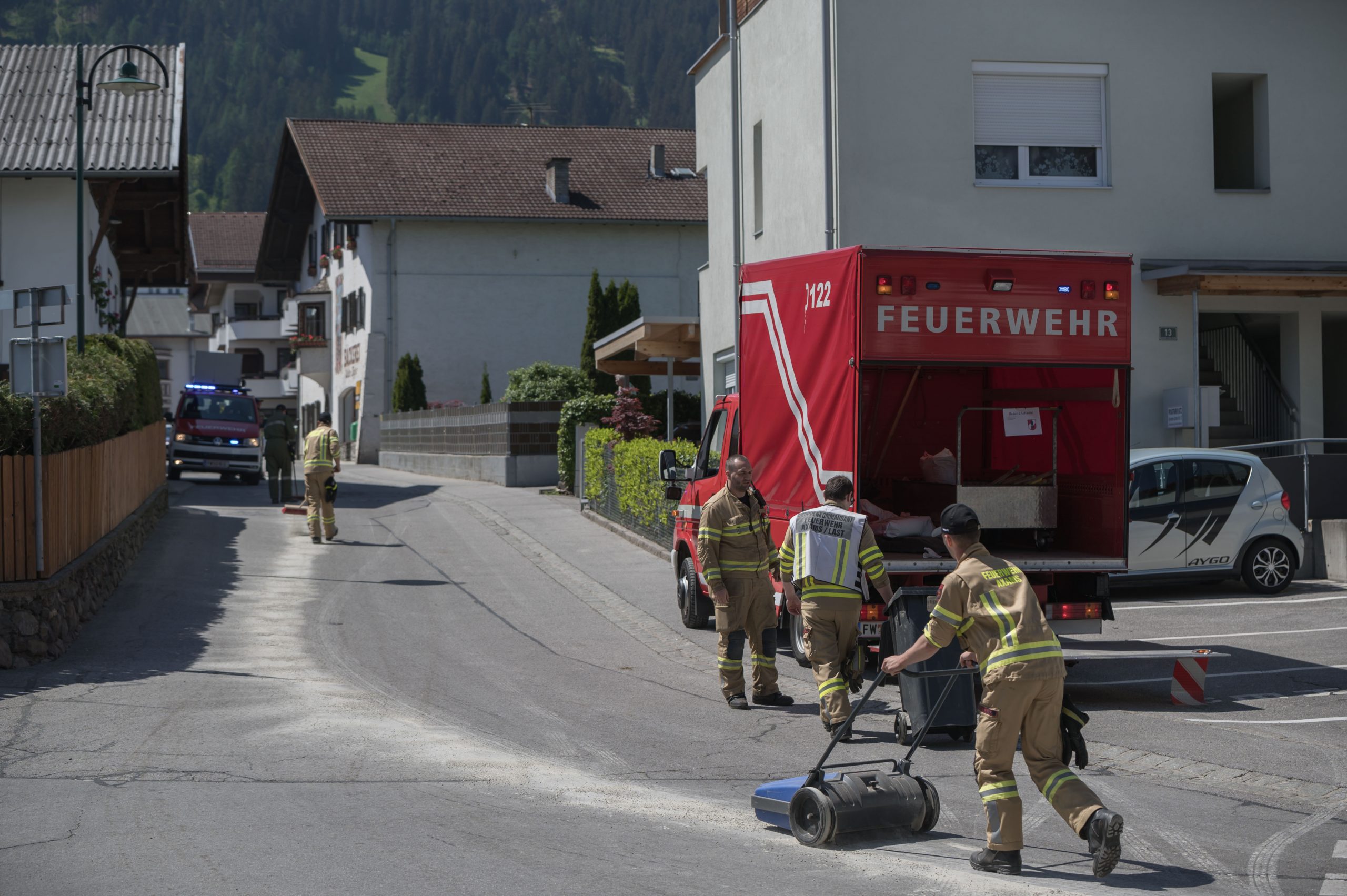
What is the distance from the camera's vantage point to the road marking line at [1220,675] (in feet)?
36.0

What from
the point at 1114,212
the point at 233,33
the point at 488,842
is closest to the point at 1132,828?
the point at 488,842

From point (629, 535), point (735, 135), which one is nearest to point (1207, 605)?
point (735, 135)

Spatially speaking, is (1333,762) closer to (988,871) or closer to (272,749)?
(988,871)

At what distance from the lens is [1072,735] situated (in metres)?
6.22

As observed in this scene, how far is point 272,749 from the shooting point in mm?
8711

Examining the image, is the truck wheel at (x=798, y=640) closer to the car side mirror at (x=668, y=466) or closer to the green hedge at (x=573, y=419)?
the car side mirror at (x=668, y=466)

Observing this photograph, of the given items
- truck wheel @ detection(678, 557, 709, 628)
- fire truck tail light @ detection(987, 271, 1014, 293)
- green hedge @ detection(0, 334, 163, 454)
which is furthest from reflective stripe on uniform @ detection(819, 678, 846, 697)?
green hedge @ detection(0, 334, 163, 454)

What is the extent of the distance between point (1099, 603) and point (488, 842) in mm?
5903

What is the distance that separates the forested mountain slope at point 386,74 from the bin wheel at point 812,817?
142 meters

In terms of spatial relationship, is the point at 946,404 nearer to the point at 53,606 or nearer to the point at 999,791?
the point at 999,791

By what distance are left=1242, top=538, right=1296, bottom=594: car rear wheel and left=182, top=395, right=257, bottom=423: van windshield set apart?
2254 centimetres

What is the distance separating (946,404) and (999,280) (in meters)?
2.30

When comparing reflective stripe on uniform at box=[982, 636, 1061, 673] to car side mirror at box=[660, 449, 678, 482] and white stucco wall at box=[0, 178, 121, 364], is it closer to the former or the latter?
car side mirror at box=[660, 449, 678, 482]

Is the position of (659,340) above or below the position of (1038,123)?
below
